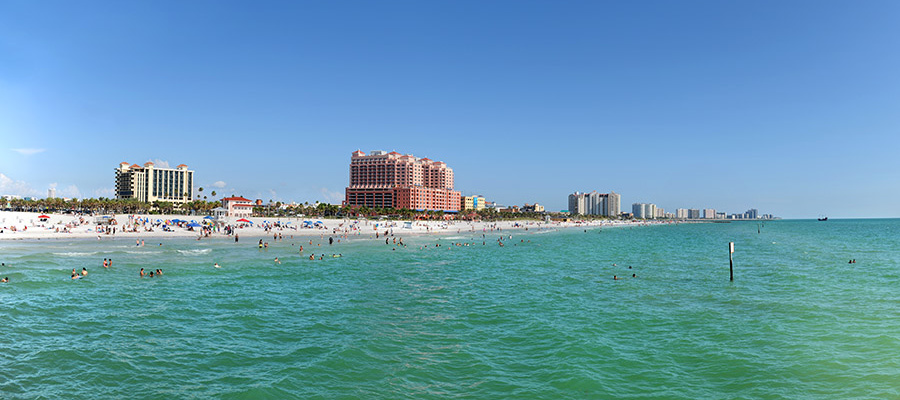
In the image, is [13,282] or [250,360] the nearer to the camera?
[250,360]

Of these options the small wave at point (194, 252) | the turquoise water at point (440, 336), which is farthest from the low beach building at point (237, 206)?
the turquoise water at point (440, 336)

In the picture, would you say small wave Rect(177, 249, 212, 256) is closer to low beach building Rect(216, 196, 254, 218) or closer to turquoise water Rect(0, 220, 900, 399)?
turquoise water Rect(0, 220, 900, 399)

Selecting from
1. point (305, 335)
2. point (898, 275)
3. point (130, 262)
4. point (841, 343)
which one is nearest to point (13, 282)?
point (130, 262)

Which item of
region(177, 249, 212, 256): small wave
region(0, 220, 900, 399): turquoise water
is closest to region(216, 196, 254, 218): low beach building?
region(177, 249, 212, 256): small wave

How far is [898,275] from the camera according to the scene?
126ft

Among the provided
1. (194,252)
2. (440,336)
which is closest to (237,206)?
(194,252)

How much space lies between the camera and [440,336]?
19.0 metres

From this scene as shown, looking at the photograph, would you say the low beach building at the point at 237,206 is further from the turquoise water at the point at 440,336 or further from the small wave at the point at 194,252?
the turquoise water at the point at 440,336

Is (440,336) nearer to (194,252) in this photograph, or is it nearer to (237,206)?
(194,252)

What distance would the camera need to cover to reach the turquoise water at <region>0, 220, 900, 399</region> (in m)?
13.9

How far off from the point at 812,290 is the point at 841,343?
600 inches

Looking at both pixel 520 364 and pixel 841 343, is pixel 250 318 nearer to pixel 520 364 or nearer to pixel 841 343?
pixel 520 364

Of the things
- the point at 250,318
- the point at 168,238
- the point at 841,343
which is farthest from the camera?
the point at 168,238

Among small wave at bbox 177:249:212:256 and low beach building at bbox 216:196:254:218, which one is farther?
low beach building at bbox 216:196:254:218
